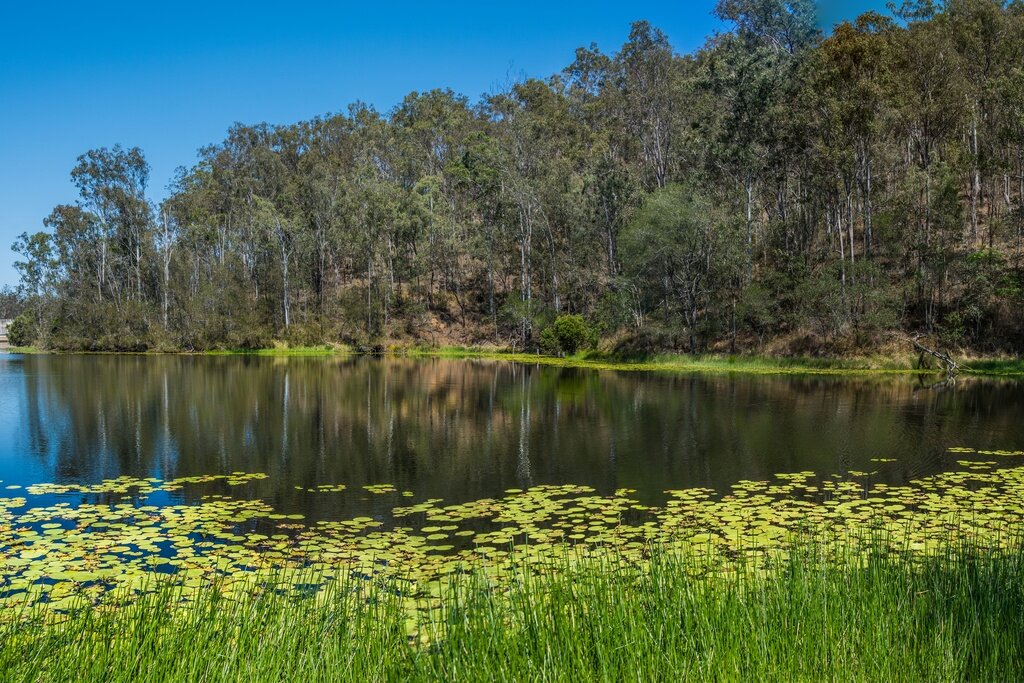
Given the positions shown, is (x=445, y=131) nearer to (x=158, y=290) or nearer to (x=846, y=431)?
(x=158, y=290)

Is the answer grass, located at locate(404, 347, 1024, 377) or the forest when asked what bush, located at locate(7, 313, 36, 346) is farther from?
grass, located at locate(404, 347, 1024, 377)

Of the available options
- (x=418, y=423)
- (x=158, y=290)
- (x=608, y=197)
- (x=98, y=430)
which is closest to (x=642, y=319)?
(x=608, y=197)

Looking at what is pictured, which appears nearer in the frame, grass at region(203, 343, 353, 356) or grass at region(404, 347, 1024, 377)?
grass at region(404, 347, 1024, 377)

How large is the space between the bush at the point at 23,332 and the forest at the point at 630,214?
363 mm

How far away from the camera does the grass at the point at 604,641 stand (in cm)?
445

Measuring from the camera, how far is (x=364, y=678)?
4.57 m

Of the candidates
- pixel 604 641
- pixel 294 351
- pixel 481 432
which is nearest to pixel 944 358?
pixel 481 432

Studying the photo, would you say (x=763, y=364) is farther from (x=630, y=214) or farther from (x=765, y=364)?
(x=630, y=214)

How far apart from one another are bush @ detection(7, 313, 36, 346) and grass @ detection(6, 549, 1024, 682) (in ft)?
288

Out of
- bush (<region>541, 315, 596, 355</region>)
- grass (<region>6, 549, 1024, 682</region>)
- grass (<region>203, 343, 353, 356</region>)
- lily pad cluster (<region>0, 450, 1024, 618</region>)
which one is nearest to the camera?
grass (<region>6, 549, 1024, 682</region>)

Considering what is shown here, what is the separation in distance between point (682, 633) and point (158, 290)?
3155 inches

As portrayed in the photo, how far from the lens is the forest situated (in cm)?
4031

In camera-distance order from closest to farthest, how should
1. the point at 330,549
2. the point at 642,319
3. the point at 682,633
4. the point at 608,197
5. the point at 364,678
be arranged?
the point at 364,678, the point at 682,633, the point at 330,549, the point at 642,319, the point at 608,197

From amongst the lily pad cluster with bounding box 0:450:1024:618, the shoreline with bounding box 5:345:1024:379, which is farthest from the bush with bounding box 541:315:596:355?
the lily pad cluster with bounding box 0:450:1024:618
